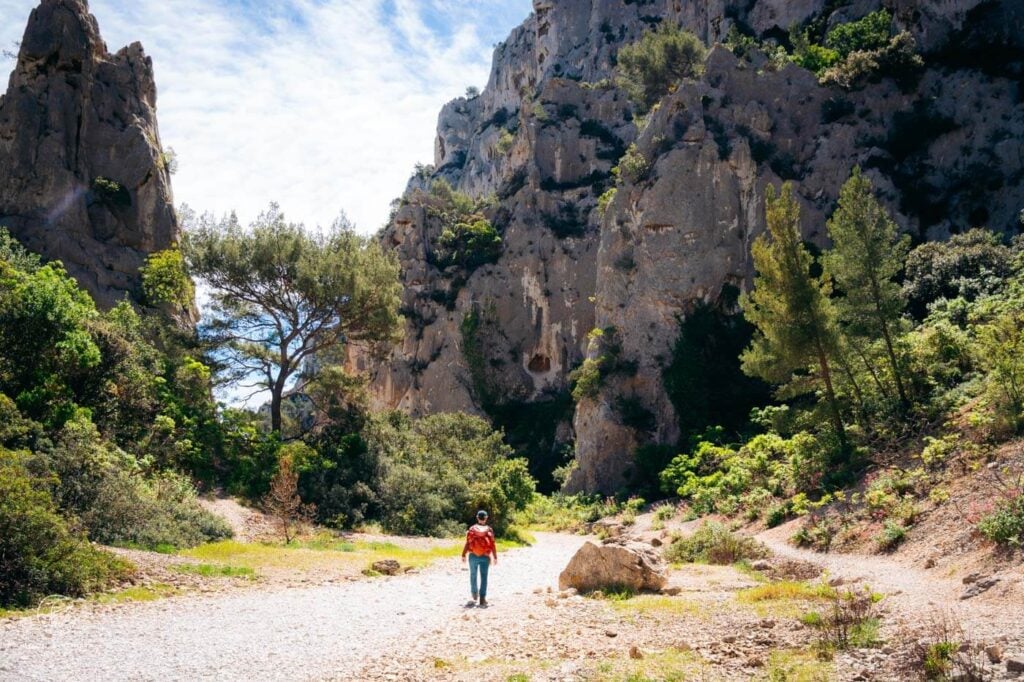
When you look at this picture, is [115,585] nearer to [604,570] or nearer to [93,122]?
[604,570]

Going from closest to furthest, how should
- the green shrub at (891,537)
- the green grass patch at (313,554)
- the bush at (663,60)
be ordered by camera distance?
1. the green shrub at (891,537)
2. the green grass patch at (313,554)
3. the bush at (663,60)

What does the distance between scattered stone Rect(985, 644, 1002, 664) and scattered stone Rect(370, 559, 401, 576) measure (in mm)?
11621

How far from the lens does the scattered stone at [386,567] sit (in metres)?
14.6

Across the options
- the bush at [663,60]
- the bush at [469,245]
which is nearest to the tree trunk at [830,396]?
the bush at [663,60]

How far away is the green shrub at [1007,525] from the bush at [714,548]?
535 cm

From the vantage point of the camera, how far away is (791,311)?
19859 mm

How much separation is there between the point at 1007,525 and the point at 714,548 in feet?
23.1

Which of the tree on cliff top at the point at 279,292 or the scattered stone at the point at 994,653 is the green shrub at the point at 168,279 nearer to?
the tree on cliff top at the point at 279,292

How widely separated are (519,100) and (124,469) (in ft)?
287

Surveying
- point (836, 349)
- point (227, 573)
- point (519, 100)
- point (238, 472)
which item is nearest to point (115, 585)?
point (227, 573)

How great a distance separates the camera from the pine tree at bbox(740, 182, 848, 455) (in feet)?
64.4

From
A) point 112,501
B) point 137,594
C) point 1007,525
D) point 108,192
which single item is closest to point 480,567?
point 137,594

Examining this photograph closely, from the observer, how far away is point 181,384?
24.4 meters

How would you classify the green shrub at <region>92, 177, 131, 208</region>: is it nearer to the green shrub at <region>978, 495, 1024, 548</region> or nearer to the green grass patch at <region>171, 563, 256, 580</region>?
the green grass patch at <region>171, 563, 256, 580</region>
